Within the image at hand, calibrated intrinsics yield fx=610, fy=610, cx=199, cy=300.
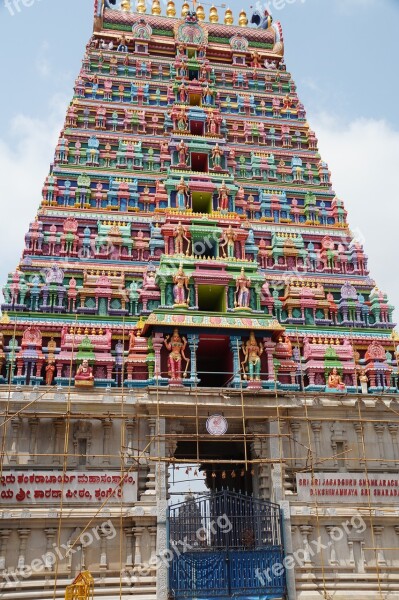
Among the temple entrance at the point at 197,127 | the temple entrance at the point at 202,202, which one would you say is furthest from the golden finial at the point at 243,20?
the temple entrance at the point at 202,202

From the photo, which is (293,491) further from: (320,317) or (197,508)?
(320,317)

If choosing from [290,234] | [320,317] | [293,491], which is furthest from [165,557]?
[290,234]

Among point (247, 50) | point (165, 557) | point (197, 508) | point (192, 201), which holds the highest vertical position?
point (247, 50)

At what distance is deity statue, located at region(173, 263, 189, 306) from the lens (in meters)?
27.0

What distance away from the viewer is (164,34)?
44688mm

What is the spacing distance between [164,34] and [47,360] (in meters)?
29.0

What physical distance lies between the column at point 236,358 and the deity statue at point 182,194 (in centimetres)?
900

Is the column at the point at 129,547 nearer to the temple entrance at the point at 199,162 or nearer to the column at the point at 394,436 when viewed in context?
the column at the point at 394,436

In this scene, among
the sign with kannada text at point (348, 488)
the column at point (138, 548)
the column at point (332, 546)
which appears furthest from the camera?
the sign with kannada text at point (348, 488)

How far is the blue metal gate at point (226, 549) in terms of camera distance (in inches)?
797

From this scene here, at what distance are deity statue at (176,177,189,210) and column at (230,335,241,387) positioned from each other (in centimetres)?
900

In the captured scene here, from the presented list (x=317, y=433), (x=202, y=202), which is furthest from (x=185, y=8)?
(x=317, y=433)

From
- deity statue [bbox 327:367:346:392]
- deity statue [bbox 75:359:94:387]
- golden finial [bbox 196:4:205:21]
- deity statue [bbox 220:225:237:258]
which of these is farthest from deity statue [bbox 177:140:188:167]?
golden finial [bbox 196:4:205:21]

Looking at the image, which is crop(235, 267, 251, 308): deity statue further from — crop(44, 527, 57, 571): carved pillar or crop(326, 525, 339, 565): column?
crop(44, 527, 57, 571): carved pillar
